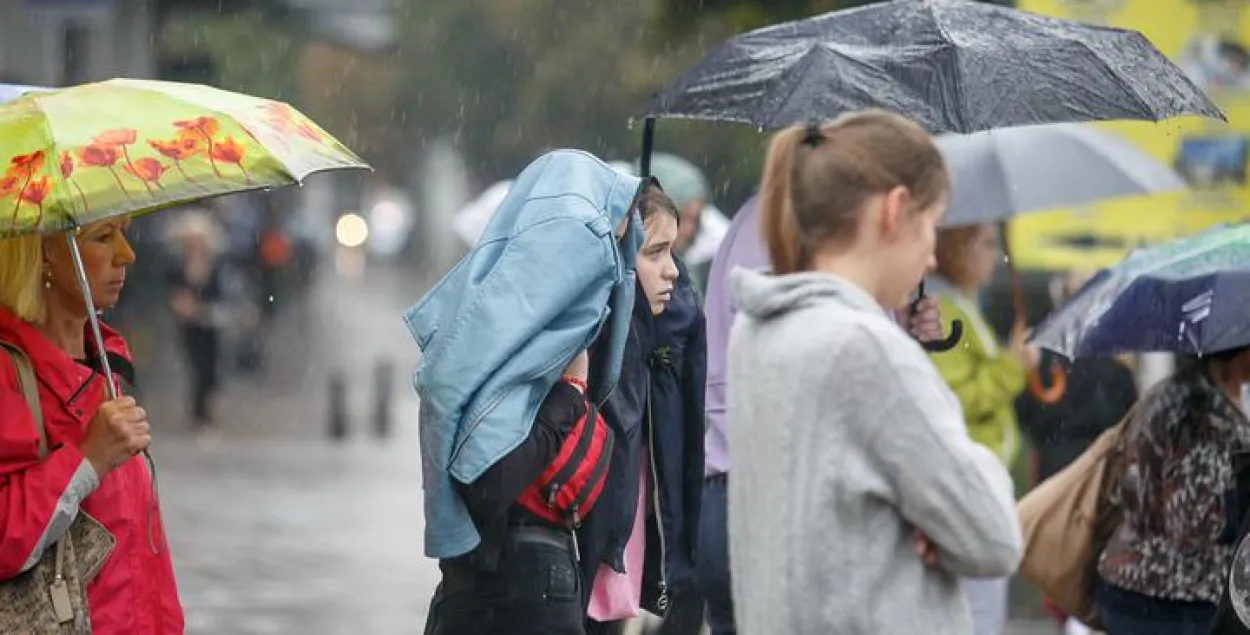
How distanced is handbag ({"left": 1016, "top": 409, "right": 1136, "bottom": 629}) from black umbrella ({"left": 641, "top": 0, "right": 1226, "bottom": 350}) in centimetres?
52

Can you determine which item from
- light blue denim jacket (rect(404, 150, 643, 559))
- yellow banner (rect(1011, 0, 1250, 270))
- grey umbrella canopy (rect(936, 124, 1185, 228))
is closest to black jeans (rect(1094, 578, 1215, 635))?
light blue denim jacket (rect(404, 150, 643, 559))

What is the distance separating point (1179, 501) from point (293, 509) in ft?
36.0

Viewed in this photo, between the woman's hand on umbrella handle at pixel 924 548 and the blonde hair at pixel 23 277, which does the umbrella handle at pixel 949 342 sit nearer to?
the blonde hair at pixel 23 277

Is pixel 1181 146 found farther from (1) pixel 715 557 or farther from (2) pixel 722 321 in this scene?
(1) pixel 715 557

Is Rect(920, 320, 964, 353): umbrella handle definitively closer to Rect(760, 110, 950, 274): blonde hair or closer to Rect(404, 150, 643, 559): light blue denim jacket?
Rect(404, 150, 643, 559): light blue denim jacket

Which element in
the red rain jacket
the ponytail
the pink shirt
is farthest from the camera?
the pink shirt

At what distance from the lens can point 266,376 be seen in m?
30.7

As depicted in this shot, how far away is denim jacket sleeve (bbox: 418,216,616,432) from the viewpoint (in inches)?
214

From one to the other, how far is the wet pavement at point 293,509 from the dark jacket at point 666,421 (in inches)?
201

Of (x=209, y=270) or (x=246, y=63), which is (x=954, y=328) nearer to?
(x=209, y=270)

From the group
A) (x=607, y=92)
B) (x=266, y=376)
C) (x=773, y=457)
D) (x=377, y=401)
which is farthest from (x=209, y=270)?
(x=773, y=457)

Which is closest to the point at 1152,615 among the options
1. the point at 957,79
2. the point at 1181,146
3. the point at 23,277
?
the point at 957,79

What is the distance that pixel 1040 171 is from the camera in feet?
29.2

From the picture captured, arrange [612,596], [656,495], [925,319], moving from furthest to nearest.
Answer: [925,319]
[656,495]
[612,596]
